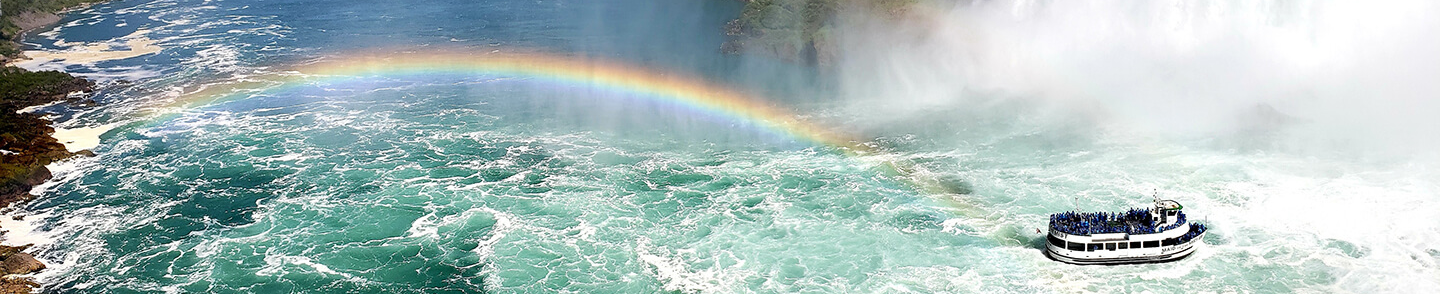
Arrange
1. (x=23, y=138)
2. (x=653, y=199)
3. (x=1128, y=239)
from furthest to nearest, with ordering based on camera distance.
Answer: (x=23, y=138) → (x=653, y=199) → (x=1128, y=239)

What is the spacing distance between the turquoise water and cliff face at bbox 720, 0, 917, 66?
838 cm

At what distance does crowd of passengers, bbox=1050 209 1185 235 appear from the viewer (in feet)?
156

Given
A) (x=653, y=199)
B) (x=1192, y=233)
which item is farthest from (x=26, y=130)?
(x=1192, y=233)

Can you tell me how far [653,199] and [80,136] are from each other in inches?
1767

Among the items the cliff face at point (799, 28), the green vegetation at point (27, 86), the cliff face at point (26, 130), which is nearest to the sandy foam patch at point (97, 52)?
the cliff face at point (26, 130)

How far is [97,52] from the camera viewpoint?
11062 cm

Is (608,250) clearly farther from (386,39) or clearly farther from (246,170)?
(386,39)

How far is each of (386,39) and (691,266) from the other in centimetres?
7339

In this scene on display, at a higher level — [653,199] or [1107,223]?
[1107,223]

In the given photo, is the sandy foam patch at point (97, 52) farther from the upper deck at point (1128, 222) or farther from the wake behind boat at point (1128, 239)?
the wake behind boat at point (1128, 239)

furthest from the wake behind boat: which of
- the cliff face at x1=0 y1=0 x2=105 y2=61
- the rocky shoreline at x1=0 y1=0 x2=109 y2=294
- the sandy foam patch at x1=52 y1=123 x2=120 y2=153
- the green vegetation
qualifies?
the cliff face at x1=0 y1=0 x2=105 y2=61

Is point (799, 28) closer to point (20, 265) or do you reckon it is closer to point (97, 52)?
point (20, 265)

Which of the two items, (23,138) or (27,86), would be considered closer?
(23,138)

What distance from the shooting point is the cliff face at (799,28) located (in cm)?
9931
